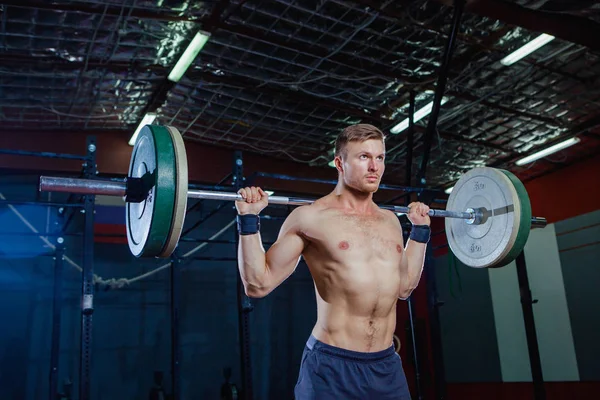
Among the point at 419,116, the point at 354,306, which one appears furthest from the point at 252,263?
the point at 419,116

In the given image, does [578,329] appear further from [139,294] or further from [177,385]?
[139,294]

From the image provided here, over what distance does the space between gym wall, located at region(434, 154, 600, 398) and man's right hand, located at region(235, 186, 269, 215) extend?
206 inches

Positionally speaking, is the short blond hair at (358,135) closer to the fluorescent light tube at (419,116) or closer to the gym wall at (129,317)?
the fluorescent light tube at (419,116)

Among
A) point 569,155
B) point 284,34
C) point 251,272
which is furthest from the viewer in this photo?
point 569,155

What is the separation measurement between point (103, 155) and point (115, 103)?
94 centimetres

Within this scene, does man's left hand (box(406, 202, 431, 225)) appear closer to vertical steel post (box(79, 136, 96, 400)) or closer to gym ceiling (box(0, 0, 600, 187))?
vertical steel post (box(79, 136, 96, 400))

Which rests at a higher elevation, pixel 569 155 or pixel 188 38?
pixel 188 38

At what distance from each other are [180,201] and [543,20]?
12.3ft

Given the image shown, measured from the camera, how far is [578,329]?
6828 millimetres

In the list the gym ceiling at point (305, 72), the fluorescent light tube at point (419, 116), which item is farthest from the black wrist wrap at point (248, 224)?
the fluorescent light tube at point (419, 116)

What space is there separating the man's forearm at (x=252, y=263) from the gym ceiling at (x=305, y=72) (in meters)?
2.96

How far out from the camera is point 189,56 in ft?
17.0

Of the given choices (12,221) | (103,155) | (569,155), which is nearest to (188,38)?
(103,155)

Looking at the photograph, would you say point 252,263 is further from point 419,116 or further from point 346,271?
point 419,116
